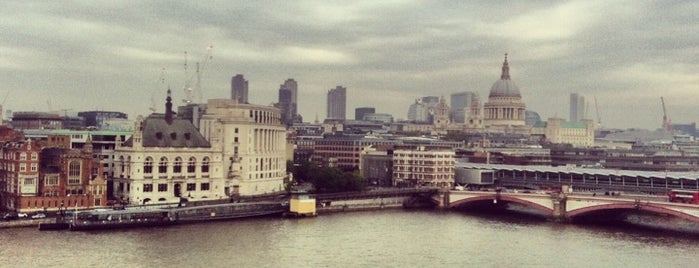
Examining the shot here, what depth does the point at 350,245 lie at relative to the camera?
277 feet

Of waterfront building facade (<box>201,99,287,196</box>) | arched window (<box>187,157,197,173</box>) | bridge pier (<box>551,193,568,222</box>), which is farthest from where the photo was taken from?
waterfront building facade (<box>201,99,287,196</box>)

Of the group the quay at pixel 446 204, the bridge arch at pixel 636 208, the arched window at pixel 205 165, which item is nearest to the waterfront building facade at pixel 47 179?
the quay at pixel 446 204

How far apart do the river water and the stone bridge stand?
9.25 ft

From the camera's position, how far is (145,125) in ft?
385

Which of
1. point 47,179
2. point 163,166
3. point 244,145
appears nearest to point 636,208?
point 244,145

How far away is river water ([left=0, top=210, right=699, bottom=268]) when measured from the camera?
7462cm

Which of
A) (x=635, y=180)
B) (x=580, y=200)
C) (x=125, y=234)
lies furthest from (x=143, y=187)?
(x=635, y=180)

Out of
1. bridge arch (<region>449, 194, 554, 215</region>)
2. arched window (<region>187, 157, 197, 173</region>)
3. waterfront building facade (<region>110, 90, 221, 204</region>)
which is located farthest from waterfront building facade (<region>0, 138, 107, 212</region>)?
bridge arch (<region>449, 194, 554, 215</region>)

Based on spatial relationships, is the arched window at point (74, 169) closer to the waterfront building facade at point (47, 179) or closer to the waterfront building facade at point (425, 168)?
the waterfront building facade at point (47, 179)

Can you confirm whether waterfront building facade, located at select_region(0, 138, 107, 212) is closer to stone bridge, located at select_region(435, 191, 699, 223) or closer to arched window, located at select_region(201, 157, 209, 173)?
arched window, located at select_region(201, 157, 209, 173)

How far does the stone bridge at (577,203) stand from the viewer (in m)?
101

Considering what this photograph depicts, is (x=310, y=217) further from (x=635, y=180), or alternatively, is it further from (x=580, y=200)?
(x=635, y=180)

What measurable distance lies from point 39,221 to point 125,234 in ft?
34.5

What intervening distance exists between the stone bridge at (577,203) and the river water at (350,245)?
111 inches
